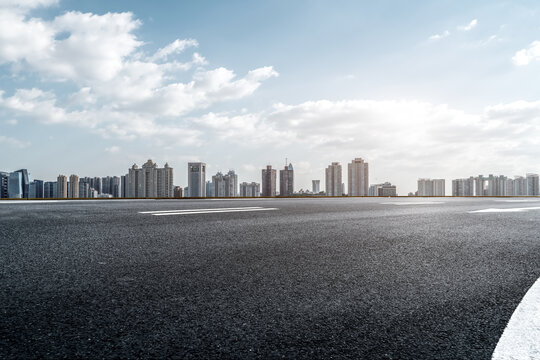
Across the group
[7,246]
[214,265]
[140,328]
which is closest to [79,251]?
[7,246]

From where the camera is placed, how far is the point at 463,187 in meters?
67.8

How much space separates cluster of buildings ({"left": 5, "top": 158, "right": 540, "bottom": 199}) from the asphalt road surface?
153ft

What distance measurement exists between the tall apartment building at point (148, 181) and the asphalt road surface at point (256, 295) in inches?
1847

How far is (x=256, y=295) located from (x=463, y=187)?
252 ft

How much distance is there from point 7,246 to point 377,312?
4.06m

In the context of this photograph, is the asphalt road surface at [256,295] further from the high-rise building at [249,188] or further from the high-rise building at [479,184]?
the high-rise building at [249,188]

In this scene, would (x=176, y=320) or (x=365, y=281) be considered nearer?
(x=176, y=320)

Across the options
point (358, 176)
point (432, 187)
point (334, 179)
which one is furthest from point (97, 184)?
point (432, 187)

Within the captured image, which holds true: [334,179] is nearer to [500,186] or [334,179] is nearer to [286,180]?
[286,180]

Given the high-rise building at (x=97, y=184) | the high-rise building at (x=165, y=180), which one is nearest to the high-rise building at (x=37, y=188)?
the high-rise building at (x=97, y=184)

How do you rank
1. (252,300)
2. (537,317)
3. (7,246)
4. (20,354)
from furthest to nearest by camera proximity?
(7,246)
(252,300)
(537,317)
(20,354)

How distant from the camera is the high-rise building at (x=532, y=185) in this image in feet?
198

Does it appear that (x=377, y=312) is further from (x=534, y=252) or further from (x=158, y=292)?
(x=534, y=252)

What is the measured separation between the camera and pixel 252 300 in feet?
7.06
